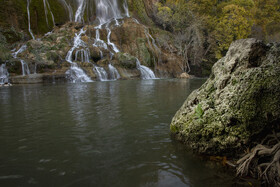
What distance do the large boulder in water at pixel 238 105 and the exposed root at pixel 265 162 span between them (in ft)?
0.53

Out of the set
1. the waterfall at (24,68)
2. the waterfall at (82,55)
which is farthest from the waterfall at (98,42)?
the waterfall at (24,68)

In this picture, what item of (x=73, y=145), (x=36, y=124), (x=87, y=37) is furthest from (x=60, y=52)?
(x=73, y=145)

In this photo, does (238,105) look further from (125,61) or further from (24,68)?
(125,61)

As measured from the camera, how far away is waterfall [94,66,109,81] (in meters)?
21.9

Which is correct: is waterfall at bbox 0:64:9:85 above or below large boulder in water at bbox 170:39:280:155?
above

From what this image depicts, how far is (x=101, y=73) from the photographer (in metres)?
22.3

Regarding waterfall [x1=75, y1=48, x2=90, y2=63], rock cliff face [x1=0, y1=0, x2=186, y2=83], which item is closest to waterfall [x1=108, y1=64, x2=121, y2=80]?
rock cliff face [x1=0, y1=0, x2=186, y2=83]

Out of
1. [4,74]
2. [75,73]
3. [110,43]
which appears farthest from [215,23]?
[4,74]

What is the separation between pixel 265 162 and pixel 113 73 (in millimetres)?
21800

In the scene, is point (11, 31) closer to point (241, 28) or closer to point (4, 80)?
point (4, 80)

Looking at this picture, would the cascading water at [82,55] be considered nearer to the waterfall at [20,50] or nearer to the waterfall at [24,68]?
the waterfall at [24,68]

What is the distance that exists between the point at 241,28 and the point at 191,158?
33.5 metres

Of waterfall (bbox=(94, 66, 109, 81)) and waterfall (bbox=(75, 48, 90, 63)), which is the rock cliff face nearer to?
waterfall (bbox=(75, 48, 90, 63))

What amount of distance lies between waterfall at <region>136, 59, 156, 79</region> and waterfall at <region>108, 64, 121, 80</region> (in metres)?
3.76
